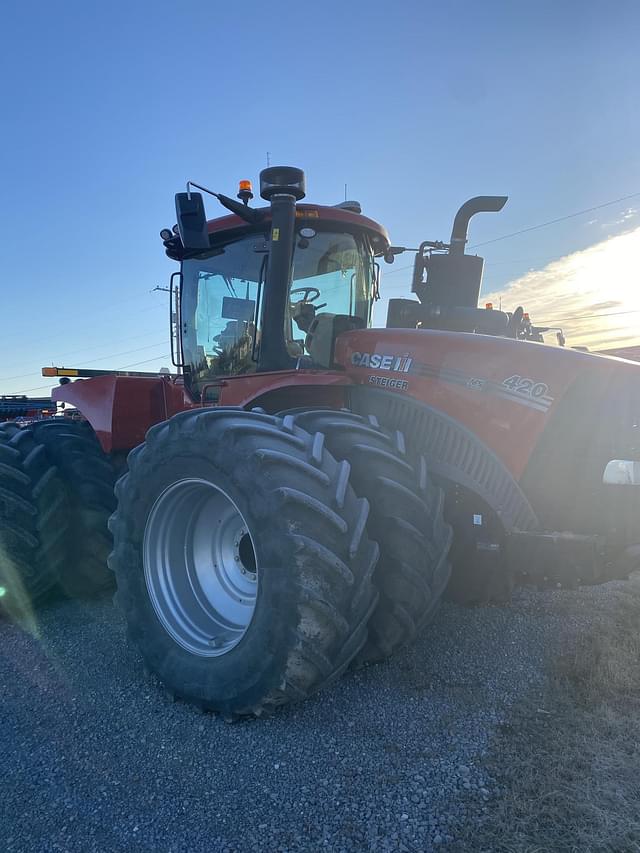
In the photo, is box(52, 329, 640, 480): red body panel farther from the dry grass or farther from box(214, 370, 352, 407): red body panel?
the dry grass

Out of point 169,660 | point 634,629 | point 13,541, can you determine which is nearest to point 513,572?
point 634,629

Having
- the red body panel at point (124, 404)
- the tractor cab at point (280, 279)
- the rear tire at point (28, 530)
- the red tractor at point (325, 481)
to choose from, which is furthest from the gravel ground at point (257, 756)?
the tractor cab at point (280, 279)

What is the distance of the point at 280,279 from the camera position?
3592mm

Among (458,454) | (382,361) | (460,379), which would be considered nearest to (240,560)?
(458,454)

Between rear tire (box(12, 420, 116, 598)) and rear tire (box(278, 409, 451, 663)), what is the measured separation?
2.18 m

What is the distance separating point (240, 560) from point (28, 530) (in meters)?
1.66

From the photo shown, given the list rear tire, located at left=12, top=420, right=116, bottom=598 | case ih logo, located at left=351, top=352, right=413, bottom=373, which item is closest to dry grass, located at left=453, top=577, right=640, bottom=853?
case ih logo, located at left=351, top=352, right=413, bottom=373

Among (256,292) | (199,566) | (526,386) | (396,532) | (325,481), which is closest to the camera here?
(325,481)

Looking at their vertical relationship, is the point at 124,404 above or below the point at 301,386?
below

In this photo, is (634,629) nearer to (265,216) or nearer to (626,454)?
(626,454)

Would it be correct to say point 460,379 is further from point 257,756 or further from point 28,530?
point 28,530

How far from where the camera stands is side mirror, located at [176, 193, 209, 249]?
3094 mm

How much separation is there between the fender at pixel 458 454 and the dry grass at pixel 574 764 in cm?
77

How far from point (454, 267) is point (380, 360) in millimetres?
1252
